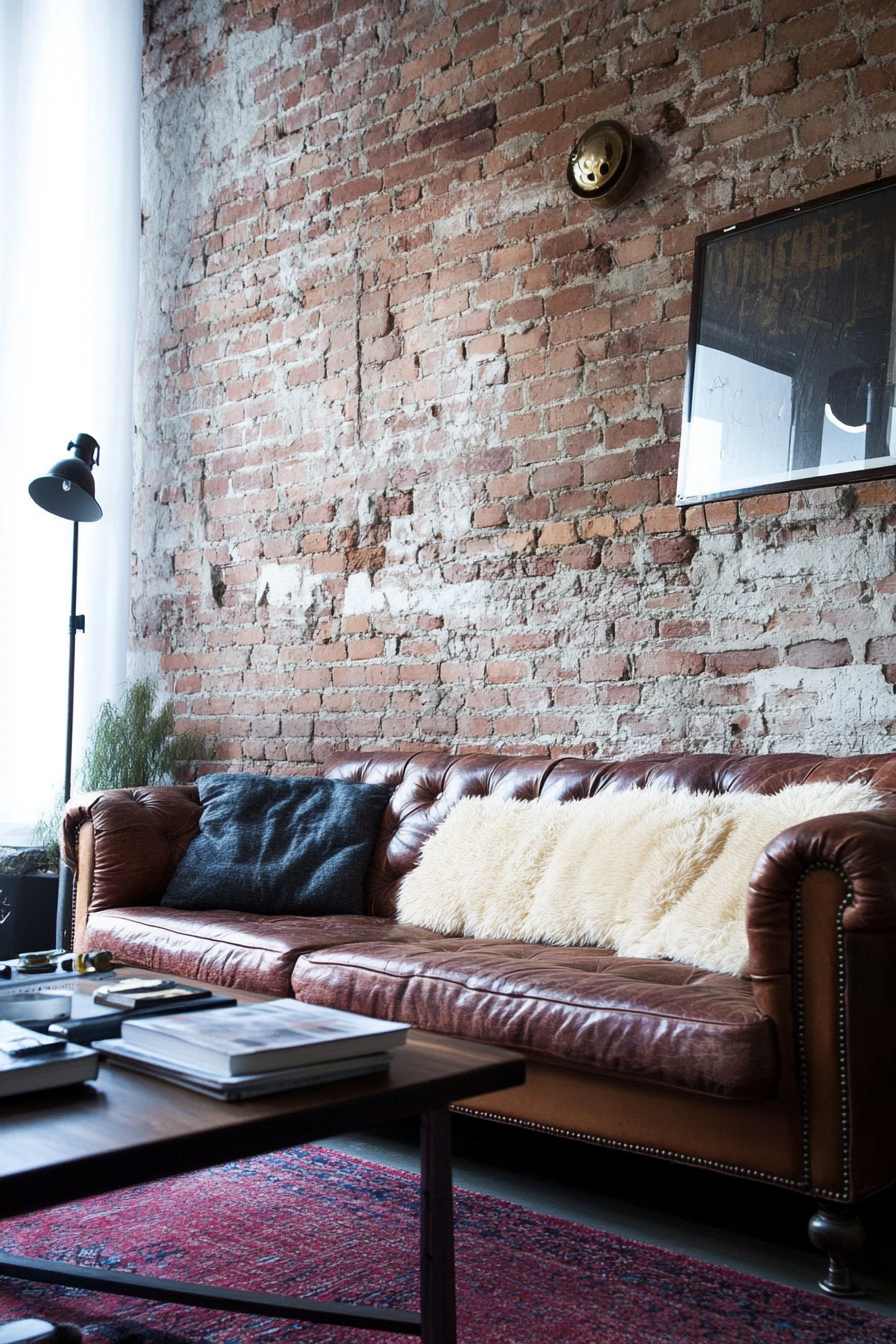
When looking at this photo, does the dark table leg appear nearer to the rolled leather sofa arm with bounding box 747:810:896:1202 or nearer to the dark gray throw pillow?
the rolled leather sofa arm with bounding box 747:810:896:1202

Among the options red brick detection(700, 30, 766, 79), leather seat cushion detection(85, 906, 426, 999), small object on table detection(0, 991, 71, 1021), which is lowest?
leather seat cushion detection(85, 906, 426, 999)

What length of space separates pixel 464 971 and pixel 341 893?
41.2 inches

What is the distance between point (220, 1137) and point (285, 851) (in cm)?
226

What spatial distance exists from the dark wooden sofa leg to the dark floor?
3 centimetres

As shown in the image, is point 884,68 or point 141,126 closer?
point 884,68

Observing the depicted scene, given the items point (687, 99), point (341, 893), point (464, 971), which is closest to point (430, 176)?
point (687, 99)

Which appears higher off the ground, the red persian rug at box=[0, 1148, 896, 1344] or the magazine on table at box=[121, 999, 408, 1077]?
the magazine on table at box=[121, 999, 408, 1077]

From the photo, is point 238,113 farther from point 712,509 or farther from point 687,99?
point 712,509

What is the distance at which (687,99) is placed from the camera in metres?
3.37

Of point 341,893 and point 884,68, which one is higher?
point 884,68

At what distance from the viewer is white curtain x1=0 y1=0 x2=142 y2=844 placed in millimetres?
4676

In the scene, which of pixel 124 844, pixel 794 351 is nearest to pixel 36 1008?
pixel 124 844

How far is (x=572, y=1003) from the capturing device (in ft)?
6.86

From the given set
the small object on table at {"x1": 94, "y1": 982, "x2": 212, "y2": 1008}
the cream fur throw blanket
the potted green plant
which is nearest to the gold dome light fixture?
the cream fur throw blanket
